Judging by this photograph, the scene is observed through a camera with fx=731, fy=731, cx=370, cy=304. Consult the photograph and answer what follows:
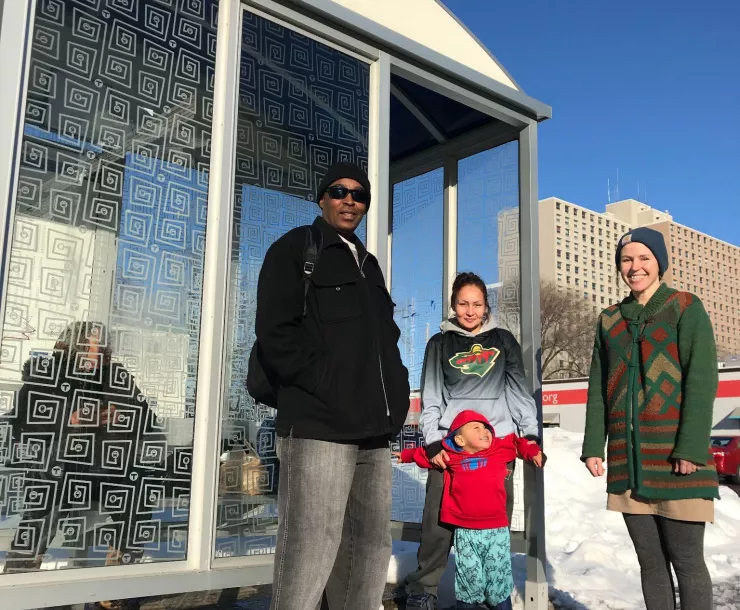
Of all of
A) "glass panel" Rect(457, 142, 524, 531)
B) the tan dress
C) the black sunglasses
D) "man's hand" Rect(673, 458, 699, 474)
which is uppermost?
"glass panel" Rect(457, 142, 524, 531)

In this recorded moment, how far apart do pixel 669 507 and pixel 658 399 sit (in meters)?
0.43

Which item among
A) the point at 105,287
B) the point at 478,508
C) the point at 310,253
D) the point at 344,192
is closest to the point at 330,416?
the point at 310,253

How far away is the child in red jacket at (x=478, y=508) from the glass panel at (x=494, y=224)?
52.2 inches

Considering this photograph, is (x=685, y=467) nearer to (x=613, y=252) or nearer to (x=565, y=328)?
(x=565, y=328)

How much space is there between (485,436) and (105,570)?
2.05 metres

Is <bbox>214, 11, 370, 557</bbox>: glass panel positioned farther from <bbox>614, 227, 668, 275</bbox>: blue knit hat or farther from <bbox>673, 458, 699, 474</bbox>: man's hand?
<bbox>673, 458, 699, 474</bbox>: man's hand

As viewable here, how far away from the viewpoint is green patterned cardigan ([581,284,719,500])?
9.63 feet

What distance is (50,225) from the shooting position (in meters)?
3.02

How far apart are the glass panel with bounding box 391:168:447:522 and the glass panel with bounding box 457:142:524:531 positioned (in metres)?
0.25

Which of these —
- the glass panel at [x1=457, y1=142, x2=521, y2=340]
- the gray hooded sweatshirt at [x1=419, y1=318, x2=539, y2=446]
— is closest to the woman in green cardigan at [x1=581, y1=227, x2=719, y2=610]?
the gray hooded sweatshirt at [x1=419, y1=318, x2=539, y2=446]

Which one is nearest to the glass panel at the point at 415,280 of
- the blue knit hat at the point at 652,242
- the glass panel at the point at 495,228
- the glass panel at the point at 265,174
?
the glass panel at the point at 495,228

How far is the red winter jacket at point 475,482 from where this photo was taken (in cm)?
396

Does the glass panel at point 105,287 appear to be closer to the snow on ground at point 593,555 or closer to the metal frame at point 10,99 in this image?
the metal frame at point 10,99

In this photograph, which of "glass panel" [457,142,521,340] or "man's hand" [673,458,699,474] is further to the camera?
"glass panel" [457,142,521,340]
